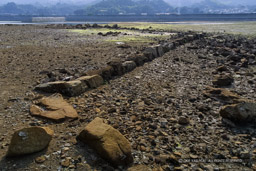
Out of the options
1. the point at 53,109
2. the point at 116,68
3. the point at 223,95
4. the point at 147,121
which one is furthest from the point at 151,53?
the point at 53,109

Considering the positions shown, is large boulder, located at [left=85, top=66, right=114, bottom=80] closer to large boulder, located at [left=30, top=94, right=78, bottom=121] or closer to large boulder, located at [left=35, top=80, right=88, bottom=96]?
large boulder, located at [left=35, top=80, right=88, bottom=96]

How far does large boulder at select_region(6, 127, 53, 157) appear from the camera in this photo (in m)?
4.69

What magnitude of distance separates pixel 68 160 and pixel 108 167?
899 mm

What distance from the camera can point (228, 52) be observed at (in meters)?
17.6

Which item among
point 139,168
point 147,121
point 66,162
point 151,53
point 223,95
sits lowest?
point 139,168

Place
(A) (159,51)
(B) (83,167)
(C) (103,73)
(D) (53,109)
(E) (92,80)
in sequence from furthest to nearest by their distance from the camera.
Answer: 1. (A) (159,51)
2. (C) (103,73)
3. (E) (92,80)
4. (D) (53,109)
5. (B) (83,167)

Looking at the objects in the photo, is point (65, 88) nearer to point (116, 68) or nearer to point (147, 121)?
point (147, 121)

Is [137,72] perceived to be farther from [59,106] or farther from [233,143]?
[233,143]

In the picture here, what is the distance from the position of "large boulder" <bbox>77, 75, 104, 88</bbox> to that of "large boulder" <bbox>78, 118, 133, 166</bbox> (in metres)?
3.94

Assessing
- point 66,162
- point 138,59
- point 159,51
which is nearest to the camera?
point 66,162

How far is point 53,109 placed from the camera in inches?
270

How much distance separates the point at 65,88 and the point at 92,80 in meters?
1.31

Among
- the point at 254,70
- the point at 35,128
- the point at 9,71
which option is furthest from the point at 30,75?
the point at 254,70

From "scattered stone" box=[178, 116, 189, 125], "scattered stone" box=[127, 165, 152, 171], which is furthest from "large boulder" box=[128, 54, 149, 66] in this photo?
"scattered stone" box=[127, 165, 152, 171]
